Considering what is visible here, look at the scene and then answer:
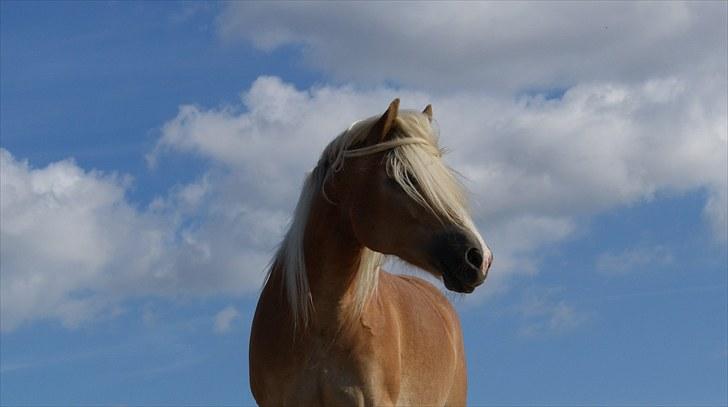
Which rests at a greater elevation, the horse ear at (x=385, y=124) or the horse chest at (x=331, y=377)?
the horse ear at (x=385, y=124)

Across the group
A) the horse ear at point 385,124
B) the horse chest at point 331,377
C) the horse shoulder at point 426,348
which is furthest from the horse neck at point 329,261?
the horse shoulder at point 426,348

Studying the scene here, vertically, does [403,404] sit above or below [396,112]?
below

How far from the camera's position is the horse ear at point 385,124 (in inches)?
308

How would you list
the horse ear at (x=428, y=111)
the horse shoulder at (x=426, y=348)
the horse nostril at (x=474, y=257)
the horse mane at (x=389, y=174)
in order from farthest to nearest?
the horse shoulder at (x=426, y=348) → the horse ear at (x=428, y=111) → the horse mane at (x=389, y=174) → the horse nostril at (x=474, y=257)

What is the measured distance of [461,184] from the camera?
782cm

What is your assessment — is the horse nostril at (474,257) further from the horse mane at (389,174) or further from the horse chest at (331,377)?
the horse chest at (331,377)

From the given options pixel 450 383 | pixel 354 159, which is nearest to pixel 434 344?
pixel 450 383

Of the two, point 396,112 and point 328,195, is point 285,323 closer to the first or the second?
point 328,195

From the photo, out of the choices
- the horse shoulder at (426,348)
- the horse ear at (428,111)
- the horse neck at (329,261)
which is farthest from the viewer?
the horse shoulder at (426,348)

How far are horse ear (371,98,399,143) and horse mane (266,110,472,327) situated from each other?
0.05m

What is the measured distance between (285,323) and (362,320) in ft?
1.60

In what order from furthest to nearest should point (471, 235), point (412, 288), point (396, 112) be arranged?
point (412, 288) < point (396, 112) < point (471, 235)

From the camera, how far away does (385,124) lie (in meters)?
7.85

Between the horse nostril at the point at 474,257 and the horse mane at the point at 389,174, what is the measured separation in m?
0.23
